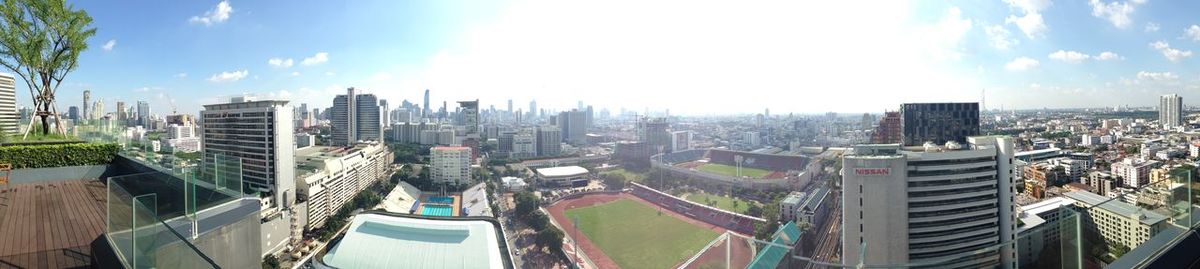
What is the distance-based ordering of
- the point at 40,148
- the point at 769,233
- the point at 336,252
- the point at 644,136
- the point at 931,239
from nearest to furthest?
1. the point at 40,148
2. the point at 336,252
3. the point at 931,239
4. the point at 769,233
5. the point at 644,136

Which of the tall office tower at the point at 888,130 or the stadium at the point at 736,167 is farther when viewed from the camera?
the tall office tower at the point at 888,130

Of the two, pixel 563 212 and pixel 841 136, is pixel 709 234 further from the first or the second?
pixel 841 136

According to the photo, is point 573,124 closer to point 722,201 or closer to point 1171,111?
point 722,201

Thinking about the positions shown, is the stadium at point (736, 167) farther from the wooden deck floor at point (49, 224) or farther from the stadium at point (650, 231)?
the wooden deck floor at point (49, 224)

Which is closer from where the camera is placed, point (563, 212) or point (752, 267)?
point (752, 267)

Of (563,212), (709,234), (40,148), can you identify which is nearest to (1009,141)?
(709,234)

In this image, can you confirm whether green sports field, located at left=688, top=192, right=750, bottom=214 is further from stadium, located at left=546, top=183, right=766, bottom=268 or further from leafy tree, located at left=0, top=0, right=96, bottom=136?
leafy tree, located at left=0, top=0, right=96, bottom=136

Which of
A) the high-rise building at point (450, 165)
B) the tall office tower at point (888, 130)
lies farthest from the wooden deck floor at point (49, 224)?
the tall office tower at point (888, 130)
